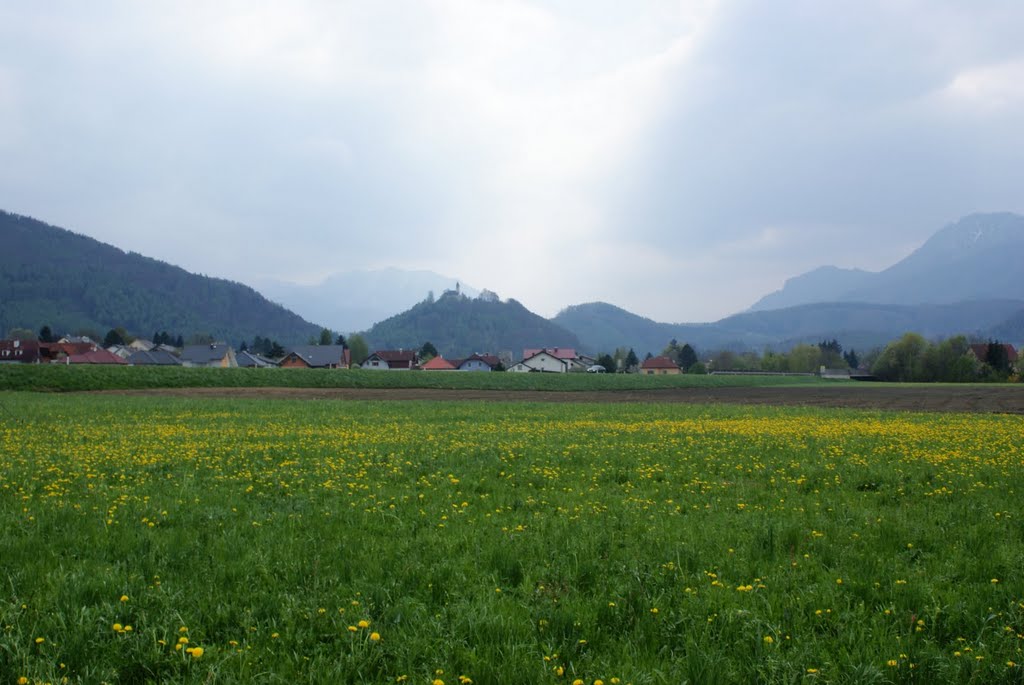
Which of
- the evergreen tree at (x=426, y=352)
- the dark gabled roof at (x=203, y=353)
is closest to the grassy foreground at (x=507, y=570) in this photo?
the dark gabled roof at (x=203, y=353)

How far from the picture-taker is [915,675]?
15.8 ft

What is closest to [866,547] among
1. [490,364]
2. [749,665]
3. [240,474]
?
[749,665]

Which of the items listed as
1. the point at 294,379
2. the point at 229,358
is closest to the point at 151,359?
the point at 229,358

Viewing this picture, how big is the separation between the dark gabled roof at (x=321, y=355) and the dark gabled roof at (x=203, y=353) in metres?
20.5

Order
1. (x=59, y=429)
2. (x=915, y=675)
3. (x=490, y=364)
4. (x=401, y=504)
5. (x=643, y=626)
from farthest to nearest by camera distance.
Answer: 1. (x=490, y=364)
2. (x=59, y=429)
3. (x=401, y=504)
4. (x=643, y=626)
5. (x=915, y=675)

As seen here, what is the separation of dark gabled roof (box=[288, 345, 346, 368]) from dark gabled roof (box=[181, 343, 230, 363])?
2053cm

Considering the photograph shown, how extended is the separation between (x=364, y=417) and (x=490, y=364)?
5449 inches

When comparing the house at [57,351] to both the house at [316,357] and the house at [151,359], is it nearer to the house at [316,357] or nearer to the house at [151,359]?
the house at [151,359]

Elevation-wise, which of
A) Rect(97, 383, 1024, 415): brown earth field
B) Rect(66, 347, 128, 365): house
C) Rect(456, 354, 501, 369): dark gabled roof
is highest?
Rect(456, 354, 501, 369): dark gabled roof

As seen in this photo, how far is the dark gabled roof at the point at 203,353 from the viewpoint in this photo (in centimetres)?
14600

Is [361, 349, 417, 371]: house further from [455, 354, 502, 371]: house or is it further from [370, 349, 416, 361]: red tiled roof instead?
[455, 354, 502, 371]: house

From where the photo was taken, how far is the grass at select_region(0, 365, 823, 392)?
60.2 metres

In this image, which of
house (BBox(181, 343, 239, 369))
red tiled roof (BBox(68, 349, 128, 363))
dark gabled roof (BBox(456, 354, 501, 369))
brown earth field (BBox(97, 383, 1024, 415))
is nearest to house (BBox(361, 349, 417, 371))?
dark gabled roof (BBox(456, 354, 501, 369))

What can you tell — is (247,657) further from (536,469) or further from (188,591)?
(536,469)
